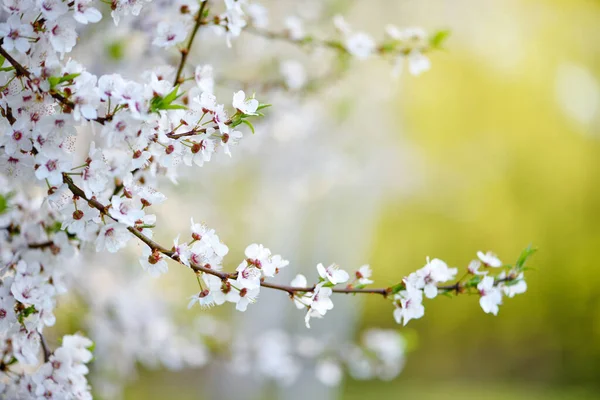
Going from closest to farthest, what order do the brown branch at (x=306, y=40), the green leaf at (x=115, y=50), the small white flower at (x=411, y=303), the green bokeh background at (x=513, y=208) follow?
the small white flower at (x=411, y=303), the brown branch at (x=306, y=40), the green leaf at (x=115, y=50), the green bokeh background at (x=513, y=208)

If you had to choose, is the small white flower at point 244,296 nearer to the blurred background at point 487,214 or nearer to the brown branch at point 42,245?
the brown branch at point 42,245

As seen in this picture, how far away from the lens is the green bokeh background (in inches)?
266

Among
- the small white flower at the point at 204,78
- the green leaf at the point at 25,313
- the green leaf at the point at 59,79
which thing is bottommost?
the green leaf at the point at 25,313

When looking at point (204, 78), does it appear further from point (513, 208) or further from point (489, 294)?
point (513, 208)

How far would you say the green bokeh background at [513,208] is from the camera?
6746 mm

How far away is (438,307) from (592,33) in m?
3.53

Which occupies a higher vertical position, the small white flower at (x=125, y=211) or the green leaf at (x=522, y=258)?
the green leaf at (x=522, y=258)

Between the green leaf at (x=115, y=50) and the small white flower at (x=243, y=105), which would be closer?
the small white flower at (x=243, y=105)

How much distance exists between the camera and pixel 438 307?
298 inches

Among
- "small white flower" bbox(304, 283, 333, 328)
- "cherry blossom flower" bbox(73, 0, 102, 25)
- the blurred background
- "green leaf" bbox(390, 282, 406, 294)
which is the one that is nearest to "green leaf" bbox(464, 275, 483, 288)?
"green leaf" bbox(390, 282, 406, 294)

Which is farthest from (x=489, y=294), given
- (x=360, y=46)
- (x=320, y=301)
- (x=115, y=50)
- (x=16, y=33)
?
(x=115, y=50)

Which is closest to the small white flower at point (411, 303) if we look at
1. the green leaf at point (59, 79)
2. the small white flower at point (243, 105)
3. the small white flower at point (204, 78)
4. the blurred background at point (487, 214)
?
the small white flower at point (243, 105)

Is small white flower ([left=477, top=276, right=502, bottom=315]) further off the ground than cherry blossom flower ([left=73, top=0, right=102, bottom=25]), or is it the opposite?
cherry blossom flower ([left=73, top=0, right=102, bottom=25])

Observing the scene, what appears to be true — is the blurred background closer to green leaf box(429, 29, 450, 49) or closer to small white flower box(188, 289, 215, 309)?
green leaf box(429, 29, 450, 49)
